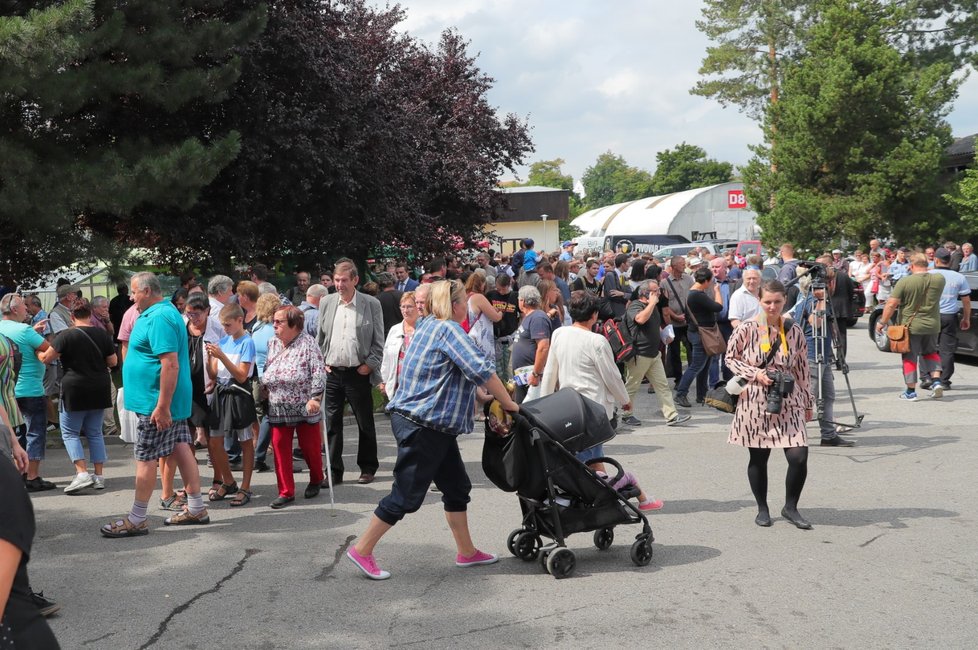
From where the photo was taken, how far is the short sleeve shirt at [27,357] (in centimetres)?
874

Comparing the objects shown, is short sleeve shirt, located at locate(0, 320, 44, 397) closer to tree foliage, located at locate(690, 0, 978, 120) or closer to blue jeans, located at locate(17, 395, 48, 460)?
blue jeans, located at locate(17, 395, 48, 460)

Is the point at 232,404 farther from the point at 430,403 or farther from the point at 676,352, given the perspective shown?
the point at 676,352

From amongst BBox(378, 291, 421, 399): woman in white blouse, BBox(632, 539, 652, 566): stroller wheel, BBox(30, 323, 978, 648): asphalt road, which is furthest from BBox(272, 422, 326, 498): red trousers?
BBox(632, 539, 652, 566): stroller wheel

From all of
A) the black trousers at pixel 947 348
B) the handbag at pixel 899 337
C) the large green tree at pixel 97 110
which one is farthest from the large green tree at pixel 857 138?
the large green tree at pixel 97 110

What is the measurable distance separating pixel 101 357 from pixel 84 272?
511 cm

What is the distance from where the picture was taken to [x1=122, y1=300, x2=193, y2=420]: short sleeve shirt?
23.0 feet

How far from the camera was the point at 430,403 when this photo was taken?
5754 mm

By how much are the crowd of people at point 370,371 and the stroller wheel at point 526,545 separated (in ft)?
0.71

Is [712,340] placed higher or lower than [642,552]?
higher

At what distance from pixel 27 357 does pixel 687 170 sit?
97.2m

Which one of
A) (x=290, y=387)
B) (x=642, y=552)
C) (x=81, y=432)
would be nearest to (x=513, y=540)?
(x=642, y=552)

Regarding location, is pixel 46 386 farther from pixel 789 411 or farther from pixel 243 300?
pixel 789 411

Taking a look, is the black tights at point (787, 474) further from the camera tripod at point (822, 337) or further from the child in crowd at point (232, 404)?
the child in crowd at point (232, 404)

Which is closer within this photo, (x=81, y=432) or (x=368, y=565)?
(x=368, y=565)
